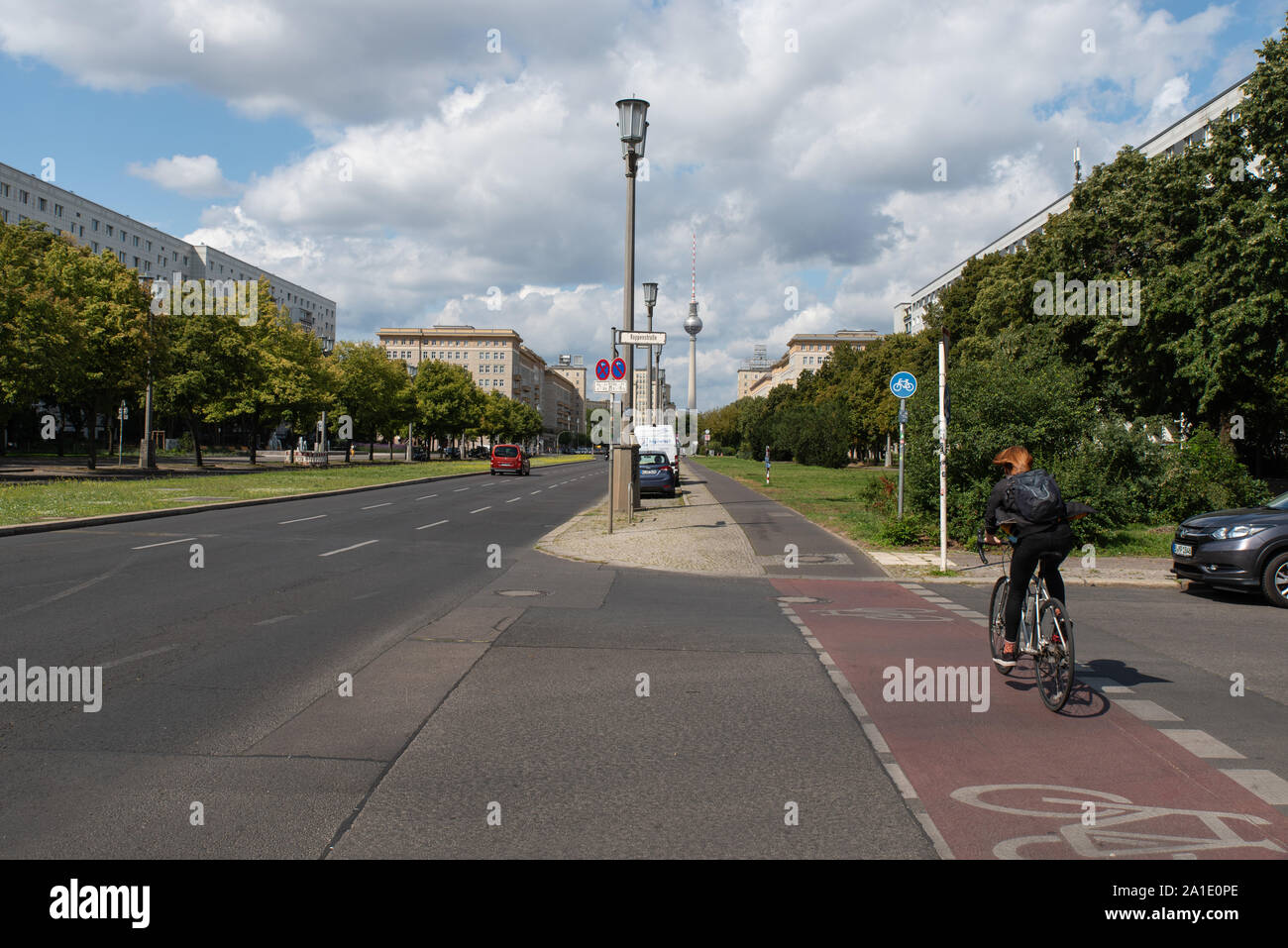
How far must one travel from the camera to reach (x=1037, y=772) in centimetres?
472

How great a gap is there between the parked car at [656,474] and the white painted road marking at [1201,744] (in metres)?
25.7

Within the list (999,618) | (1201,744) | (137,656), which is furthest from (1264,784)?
(137,656)

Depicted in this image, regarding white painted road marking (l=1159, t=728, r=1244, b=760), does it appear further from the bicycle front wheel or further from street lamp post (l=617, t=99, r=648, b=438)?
street lamp post (l=617, t=99, r=648, b=438)

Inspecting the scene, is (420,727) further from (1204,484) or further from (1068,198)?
(1068,198)

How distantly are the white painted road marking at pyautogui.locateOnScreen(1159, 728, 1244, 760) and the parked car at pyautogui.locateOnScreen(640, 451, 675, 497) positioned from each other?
84.4 ft

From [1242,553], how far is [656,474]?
21659 millimetres

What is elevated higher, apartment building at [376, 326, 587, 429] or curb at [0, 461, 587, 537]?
apartment building at [376, 326, 587, 429]

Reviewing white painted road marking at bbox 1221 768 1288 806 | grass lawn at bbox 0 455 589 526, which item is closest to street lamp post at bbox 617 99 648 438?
grass lawn at bbox 0 455 589 526

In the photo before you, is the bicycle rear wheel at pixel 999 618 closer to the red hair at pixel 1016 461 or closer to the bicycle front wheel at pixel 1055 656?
the bicycle front wheel at pixel 1055 656

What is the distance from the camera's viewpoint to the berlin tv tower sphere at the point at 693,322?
9966cm

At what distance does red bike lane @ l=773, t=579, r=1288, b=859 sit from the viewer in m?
3.80

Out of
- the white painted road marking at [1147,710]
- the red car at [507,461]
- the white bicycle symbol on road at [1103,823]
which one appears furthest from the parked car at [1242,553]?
the red car at [507,461]
